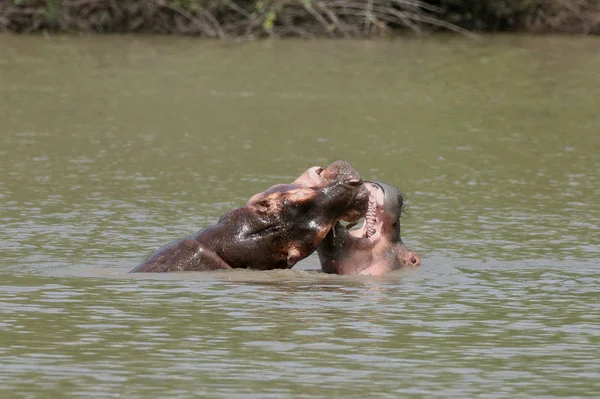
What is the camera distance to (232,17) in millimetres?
26219

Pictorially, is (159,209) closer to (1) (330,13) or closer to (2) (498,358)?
(2) (498,358)

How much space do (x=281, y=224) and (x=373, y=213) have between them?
2.12 feet

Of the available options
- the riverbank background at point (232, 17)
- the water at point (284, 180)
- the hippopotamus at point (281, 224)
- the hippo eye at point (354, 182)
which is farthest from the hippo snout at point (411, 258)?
the riverbank background at point (232, 17)

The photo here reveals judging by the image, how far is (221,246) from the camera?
28.6 feet

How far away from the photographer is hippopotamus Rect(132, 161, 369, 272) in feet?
28.0

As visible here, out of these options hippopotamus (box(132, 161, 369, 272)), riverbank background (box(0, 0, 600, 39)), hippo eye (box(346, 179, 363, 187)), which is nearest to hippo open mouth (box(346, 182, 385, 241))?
hippopotamus (box(132, 161, 369, 272))

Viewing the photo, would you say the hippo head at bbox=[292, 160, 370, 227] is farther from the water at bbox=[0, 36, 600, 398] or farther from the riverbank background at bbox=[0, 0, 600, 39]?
the riverbank background at bbox=[0, 0, 600, 39]

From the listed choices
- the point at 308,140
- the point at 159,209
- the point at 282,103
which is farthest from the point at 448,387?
the point at 282,103

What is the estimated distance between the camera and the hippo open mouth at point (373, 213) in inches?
348

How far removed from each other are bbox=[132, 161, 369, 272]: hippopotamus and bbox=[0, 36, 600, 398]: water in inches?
5.4

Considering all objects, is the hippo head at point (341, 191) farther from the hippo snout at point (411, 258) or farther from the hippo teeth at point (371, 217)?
the hippo snout at point (411, 258)

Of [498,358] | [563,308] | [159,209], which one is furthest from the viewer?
[159,209]

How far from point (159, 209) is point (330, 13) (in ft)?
47.7

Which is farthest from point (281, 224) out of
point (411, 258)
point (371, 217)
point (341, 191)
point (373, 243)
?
point (411, 258)
